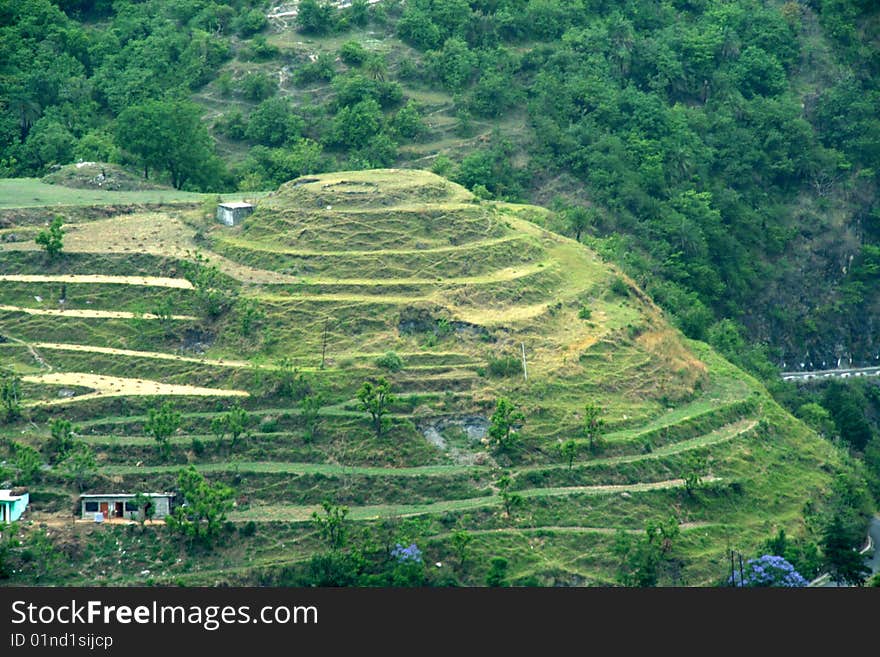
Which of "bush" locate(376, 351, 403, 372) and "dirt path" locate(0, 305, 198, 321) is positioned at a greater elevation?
"bush" locate(376, 351, 403, 372)

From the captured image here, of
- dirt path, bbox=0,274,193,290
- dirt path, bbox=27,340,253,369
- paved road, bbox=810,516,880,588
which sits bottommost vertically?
paved road, bbox=810,516,880,588

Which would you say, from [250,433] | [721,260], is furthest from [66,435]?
[721,260]

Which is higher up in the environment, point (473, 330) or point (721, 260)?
point (473, 330)

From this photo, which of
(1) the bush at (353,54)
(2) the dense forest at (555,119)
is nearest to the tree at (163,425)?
(2) the dense forest at (555,119)

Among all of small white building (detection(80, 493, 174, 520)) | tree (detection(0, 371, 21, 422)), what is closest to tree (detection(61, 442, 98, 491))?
small white building (detection(80, 493, 174, 520))

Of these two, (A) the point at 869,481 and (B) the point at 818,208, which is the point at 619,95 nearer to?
Answer: (B) the point at 818,208

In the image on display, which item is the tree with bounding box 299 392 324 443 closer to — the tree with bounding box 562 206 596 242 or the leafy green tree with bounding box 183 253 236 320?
the leafy green tree with bounding box 183 253 236 320

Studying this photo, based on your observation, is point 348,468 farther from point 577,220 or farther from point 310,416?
point 577,220
